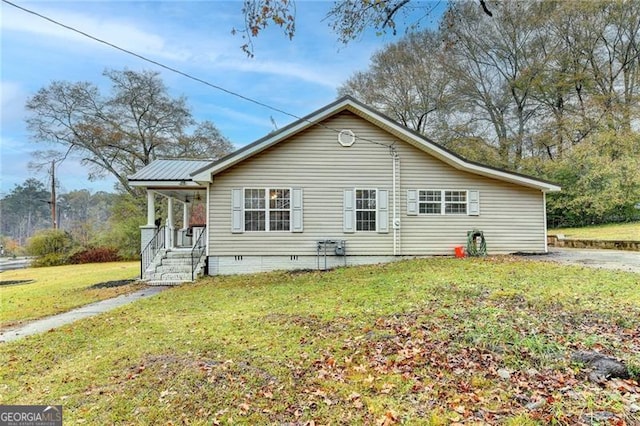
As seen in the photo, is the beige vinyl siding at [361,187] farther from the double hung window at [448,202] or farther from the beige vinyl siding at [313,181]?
the double hung window at [448,202]

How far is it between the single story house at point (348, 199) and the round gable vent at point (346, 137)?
0.12 ft

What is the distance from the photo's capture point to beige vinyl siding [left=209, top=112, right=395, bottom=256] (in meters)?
11.9

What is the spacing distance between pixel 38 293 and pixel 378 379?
12.3 m

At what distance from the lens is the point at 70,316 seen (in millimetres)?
7453

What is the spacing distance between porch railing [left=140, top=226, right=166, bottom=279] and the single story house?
8.0 inches

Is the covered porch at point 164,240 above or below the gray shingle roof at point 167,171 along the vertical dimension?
below

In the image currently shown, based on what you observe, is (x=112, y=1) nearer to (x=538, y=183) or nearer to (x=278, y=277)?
(x=278, y=277)

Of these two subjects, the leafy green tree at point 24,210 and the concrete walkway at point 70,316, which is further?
the leafy green tree at point 24,210

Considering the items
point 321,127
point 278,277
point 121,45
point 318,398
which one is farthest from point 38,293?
point 318,398

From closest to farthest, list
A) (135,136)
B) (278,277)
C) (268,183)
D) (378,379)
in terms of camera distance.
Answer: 1. (378,379)
2. (278,277)
3. (268,183)
4. (135,136)

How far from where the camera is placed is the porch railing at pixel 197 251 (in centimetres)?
1137

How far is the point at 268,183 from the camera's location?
1195cm

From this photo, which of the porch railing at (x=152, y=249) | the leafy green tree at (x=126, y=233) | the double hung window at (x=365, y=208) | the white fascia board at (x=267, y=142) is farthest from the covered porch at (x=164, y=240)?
the leafy green tree at (x=126, y=233)

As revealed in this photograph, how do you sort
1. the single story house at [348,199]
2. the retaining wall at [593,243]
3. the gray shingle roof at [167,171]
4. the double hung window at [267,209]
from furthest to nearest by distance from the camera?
1. the retaining wall at [593,243]
2. the gray shingle roof at [167,171]
3. the double hung window at [267,209]
4. the single story house at [348,199]
